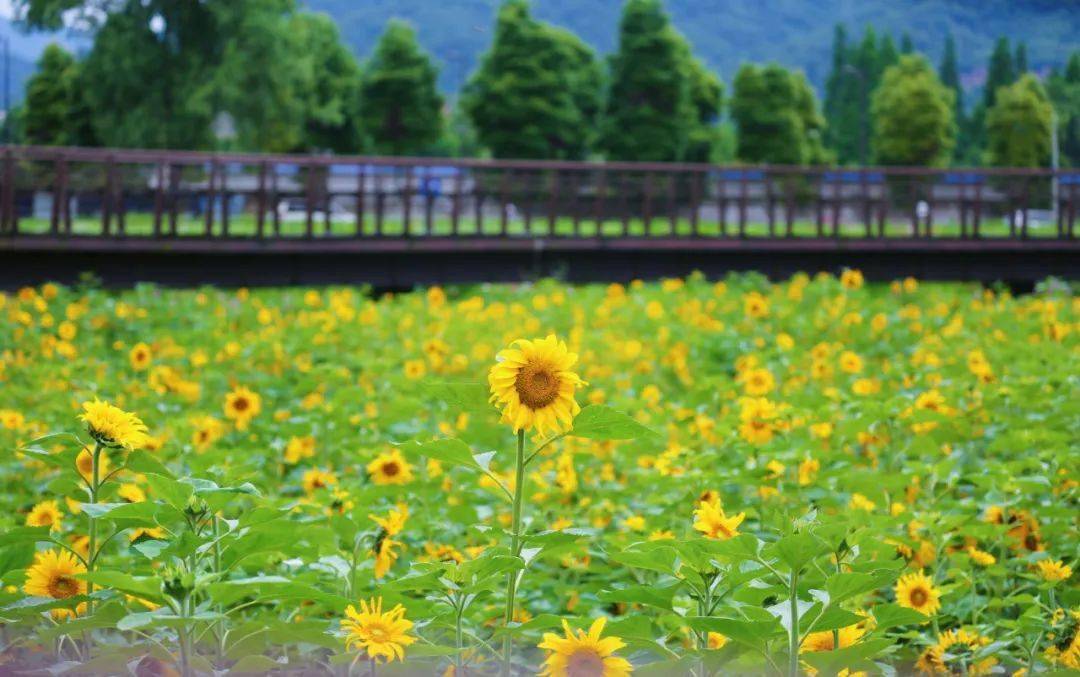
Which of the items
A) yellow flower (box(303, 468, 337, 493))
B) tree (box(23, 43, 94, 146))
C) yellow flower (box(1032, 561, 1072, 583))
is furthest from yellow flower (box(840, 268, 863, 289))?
tree (box(23, 43, 94, 146))

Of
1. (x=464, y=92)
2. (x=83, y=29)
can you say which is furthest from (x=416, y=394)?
(x=464, y=92)

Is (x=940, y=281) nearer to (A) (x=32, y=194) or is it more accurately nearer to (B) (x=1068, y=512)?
(A) (x=32, y=194)

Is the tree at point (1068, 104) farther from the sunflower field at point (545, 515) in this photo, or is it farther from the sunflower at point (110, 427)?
the sunflower at point (110, 427)

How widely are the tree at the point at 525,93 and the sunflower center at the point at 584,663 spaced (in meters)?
55.3

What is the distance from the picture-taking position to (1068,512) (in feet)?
14.7

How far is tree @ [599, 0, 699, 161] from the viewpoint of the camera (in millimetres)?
57688

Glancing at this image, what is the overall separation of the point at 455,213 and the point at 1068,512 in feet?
63.7

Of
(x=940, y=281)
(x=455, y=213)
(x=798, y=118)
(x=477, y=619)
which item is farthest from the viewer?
(x=798, y=118)

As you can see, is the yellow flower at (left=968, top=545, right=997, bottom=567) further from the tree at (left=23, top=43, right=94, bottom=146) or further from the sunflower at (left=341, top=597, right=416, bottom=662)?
the tree at (left=23, top=43, right=94, bottom=146)

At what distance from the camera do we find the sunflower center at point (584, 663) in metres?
2.30

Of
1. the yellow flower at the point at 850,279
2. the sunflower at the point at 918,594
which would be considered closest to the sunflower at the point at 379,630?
the sunflower at the point at 918,594

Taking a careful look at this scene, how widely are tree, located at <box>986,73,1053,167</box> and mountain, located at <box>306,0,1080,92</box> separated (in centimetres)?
146

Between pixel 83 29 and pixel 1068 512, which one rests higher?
pixel 83 29

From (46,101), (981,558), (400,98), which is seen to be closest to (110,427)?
(981,558)
